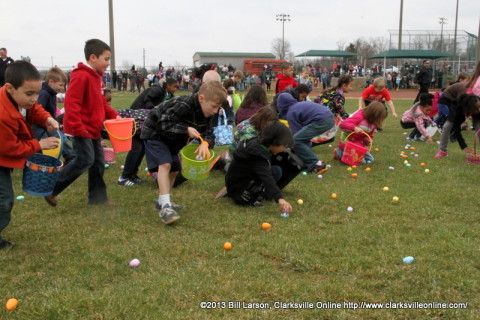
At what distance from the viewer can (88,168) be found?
16.0ft

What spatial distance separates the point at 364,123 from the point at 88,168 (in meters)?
4.60

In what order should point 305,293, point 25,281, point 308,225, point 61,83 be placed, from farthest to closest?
point 61,83, point 308,225, point 25,281, point 305,293

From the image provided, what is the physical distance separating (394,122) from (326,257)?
10.9 m

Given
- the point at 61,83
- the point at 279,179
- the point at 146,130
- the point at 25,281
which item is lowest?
the point at 25,281

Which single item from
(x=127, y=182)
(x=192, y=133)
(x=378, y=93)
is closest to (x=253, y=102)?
(x=127, y=182)

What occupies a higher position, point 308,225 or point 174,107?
point 174,107

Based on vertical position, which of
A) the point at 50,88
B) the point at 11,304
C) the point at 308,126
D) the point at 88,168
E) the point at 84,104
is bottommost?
the point at 11,304

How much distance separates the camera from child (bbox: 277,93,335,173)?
6855mm

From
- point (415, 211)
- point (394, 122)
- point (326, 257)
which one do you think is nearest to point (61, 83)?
point (326, 257)

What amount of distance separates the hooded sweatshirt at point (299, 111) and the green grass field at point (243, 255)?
171 centimetres

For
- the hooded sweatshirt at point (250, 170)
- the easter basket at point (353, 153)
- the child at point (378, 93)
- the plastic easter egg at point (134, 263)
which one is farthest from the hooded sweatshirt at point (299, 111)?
the plastic easter egg at point (134, 263)

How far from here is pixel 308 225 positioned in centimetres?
440

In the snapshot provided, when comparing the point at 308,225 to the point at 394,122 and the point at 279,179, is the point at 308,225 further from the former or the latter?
the point at 394,122

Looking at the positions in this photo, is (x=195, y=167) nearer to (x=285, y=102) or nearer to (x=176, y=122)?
(x=176, y=122)
